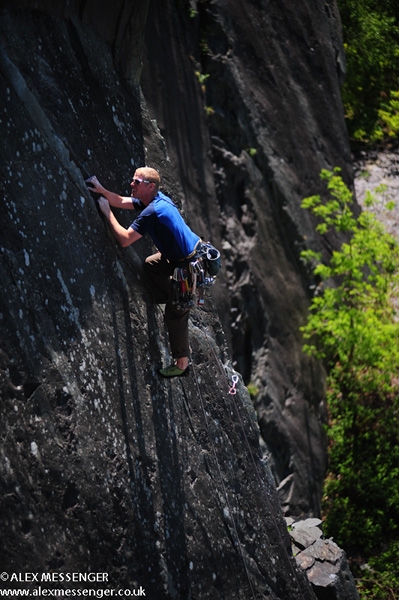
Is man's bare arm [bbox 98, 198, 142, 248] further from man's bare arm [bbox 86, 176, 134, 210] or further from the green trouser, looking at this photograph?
the green trouser

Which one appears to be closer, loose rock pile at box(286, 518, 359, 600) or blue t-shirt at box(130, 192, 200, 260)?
Answer: blue t-shirt at box(130, 192, 200, 260)

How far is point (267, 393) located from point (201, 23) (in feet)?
18.7

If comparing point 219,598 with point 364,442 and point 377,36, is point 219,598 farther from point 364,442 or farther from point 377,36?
point 377,36

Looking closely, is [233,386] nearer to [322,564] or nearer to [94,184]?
[94,184]

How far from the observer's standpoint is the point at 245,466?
7324 millimetres

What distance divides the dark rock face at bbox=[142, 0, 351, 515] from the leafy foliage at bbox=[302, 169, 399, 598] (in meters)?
0.39

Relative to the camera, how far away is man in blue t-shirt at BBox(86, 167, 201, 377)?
19.6ft

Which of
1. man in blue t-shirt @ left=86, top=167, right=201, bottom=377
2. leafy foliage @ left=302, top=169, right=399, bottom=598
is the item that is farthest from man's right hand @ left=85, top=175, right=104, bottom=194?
leafy foliage @ left=302, top=169, right=399, bottom=598

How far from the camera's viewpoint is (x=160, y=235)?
6.11m

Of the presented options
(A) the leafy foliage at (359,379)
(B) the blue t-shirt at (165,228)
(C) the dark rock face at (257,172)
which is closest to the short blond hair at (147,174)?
(B) the blue t-shirt at (165,228)

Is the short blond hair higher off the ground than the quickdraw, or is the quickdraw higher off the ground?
the short blond hair

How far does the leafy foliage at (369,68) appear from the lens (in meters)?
18.4

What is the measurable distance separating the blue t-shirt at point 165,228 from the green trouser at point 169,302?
140 millimetres

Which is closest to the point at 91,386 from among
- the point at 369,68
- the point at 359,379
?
the point at 359,379
